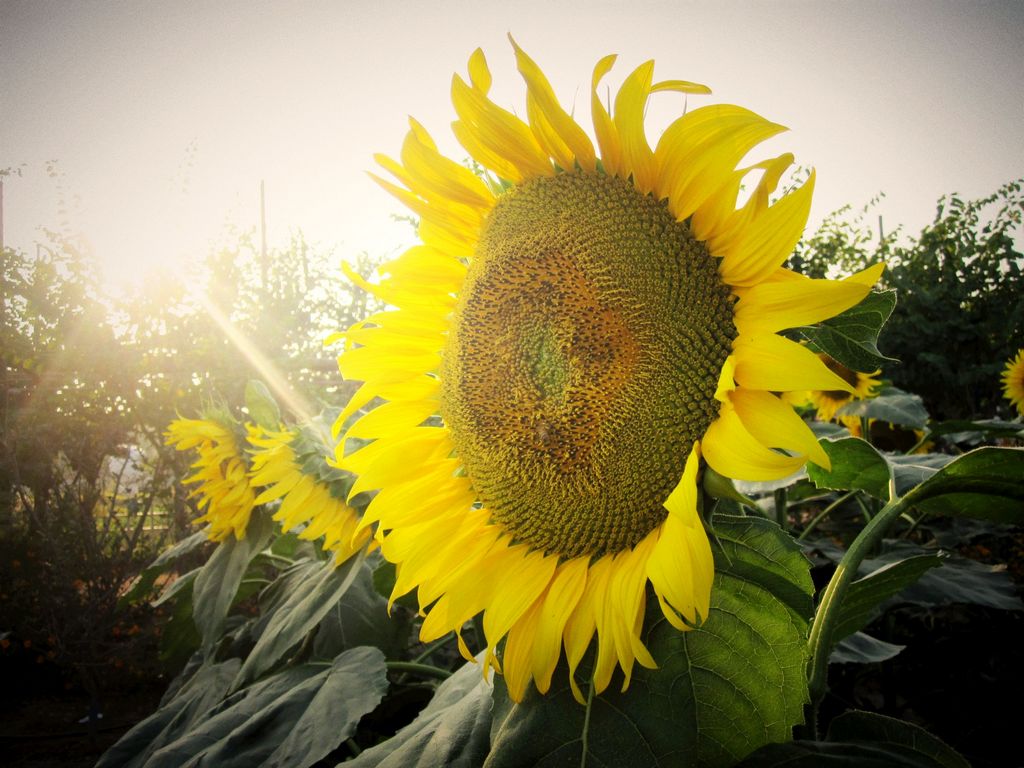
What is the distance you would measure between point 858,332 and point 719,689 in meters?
0.49

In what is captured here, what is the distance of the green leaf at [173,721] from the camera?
5.63 ft

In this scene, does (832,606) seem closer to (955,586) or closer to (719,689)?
(719,689)

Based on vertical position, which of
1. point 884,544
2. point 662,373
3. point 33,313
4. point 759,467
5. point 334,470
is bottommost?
point 884,544

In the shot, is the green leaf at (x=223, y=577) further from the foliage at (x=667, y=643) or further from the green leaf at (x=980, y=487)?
the green leaf at (x=980, y=487)

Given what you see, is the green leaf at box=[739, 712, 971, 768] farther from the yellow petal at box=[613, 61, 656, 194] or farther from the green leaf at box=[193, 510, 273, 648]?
the green leaf at box=[193, 510, 273, 648]

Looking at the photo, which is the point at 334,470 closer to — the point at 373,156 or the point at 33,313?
the point at 373,156

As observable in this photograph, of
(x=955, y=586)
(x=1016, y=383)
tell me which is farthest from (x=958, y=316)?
(x=955, y=586)

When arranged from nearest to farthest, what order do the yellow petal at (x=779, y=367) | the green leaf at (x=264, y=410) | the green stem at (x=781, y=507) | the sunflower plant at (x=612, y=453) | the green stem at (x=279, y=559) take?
the yellow petal at (x=779, y=367), the sunflower plant at (x=612, y=453), the green stem at (x=781, y=507), the green leaf at (x=264, y=410), the green stem at (x=279, y=559)

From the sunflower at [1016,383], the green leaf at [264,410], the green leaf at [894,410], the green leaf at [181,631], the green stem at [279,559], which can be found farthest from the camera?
the sunflower at [1016,383]

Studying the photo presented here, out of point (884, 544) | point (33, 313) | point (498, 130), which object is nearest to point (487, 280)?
point (498, 130)

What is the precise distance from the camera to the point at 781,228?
75cm

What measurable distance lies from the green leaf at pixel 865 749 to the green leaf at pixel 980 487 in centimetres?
36

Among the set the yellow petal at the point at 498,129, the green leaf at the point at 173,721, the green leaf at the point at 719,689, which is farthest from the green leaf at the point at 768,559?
the green leaf at the point at 173,721

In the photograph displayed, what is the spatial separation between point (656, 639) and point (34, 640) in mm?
6884
